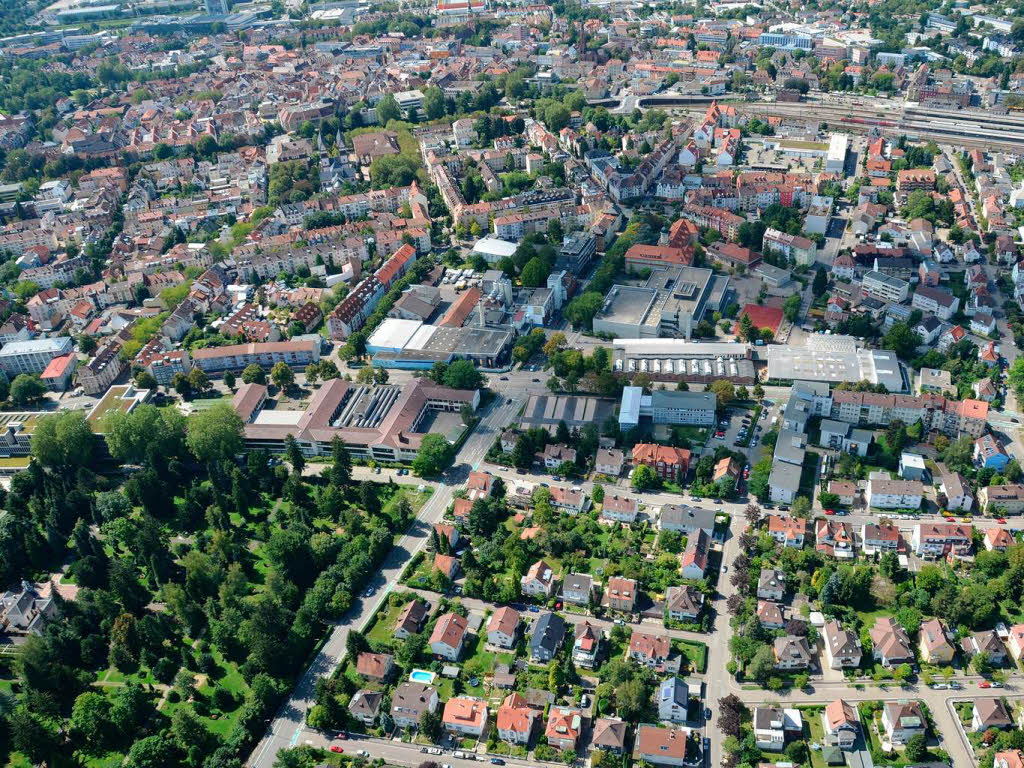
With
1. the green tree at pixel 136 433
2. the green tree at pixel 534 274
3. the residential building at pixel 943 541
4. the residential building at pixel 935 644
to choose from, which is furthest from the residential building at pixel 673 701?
the green tree at pixel 534 274

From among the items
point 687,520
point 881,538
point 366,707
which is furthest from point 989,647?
point 366,707

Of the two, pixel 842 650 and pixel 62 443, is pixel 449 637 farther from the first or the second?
pixel 62 443

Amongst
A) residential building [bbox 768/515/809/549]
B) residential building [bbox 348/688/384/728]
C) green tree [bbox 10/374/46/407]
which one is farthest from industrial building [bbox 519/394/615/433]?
green tree [bbox 10/374/46/407]

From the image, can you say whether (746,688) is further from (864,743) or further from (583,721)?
(583,721)

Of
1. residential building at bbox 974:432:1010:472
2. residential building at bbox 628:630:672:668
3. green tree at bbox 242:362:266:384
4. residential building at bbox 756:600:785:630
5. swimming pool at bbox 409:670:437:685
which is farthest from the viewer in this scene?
green tree at bbox 242:362:266:384

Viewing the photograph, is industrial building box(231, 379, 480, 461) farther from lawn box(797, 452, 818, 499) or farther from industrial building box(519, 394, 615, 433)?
lawn box(797, 452, 818, 499)

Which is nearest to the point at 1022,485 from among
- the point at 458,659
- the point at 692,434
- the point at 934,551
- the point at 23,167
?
the point at 934,551
